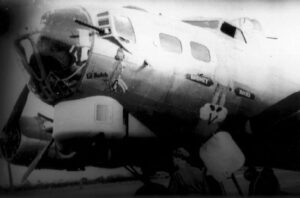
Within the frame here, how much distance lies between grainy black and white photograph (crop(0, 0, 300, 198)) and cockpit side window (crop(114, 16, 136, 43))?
0.01 meters

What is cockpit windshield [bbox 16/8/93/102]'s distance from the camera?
4168 millimetres

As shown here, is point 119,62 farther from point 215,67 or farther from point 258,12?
point 258,12

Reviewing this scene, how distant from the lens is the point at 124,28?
13.8 feet

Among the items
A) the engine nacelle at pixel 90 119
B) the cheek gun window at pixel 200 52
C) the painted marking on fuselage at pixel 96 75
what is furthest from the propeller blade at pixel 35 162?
the cheek gun window at pixel 200 52

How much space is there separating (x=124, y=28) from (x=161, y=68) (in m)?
0.52

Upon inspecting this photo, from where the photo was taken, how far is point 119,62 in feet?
13.8

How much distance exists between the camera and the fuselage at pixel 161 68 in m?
4.18

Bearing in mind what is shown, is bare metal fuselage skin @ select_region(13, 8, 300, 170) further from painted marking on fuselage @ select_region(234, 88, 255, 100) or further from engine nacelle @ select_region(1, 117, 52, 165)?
engine nacelle @ select_region(1, 117, 52, 165)

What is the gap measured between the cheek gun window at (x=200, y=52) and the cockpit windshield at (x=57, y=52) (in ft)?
3.31

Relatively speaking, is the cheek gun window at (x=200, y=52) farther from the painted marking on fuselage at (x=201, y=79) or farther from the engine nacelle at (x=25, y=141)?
the engine nacelle at (x=25, y=141)

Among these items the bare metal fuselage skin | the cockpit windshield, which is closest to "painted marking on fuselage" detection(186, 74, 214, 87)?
the bare metal fuselage skin

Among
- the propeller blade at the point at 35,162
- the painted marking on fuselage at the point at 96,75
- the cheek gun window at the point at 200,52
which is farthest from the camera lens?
the cheek gun window at the point at 200,52

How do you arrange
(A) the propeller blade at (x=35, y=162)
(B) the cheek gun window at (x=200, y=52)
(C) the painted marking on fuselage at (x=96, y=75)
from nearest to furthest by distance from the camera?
(C) the painted marking on fuselage at (x=96, y=75) → (A) the propeller blade at (x=35, y=162) → (B) the cheek gun window at (x=200, y=52)

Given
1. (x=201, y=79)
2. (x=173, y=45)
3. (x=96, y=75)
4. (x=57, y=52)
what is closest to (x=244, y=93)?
(x=201, y=79)
